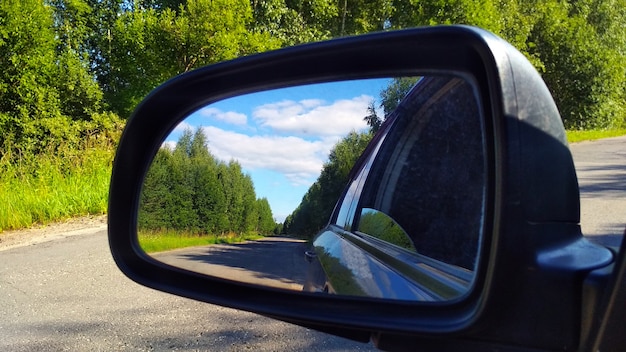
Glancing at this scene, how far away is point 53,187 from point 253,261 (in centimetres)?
1232

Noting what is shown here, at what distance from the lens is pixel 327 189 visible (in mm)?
1704

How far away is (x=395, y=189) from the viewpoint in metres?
1.83

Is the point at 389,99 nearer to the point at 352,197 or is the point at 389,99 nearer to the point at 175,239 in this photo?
the point at 352,197

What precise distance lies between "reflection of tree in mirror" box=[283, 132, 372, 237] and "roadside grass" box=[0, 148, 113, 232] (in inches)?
381

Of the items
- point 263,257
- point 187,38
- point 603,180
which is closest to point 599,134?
point 603,180

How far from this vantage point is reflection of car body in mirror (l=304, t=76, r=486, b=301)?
132 centimetres

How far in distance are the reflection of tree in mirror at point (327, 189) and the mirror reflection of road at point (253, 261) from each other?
0.05 metres

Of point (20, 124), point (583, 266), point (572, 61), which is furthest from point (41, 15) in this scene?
point (583, 266)

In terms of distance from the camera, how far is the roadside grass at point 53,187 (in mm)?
10969

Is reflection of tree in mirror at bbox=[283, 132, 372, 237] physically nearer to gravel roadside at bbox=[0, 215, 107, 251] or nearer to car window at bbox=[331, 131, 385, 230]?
car window at bbox=[331, 131, 385, 230]

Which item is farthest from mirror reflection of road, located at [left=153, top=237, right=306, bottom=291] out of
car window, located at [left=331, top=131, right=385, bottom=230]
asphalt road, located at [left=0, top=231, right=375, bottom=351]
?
asphalt road, located at [left=0, top=231, right=375, bottom=351]

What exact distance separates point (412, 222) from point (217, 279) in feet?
1.81

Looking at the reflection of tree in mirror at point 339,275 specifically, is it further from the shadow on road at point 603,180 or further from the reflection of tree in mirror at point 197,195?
the shadow on road at point 603,180

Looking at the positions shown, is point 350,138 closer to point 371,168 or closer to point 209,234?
point 371,168
